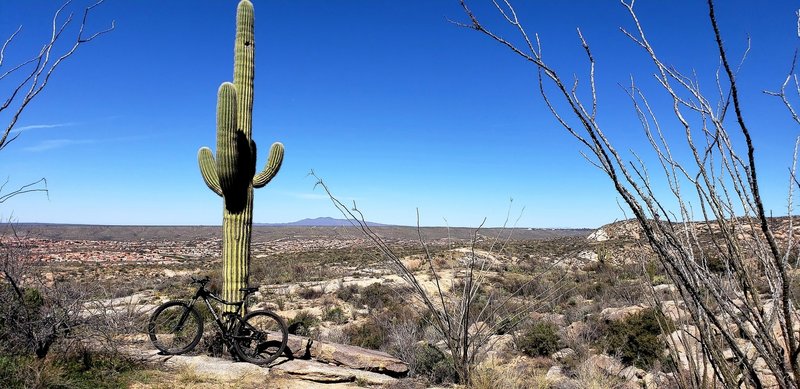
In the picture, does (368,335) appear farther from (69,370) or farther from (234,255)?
(69,370)

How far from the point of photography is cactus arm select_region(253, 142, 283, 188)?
761cm

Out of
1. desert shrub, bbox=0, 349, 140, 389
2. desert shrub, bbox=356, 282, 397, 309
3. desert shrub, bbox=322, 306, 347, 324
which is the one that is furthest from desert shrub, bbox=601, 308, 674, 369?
desert shrub, bbox=0, 349, 140, 389

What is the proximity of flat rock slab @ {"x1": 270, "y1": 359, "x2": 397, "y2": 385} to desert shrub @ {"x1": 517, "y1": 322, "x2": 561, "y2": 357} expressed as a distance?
159 inches

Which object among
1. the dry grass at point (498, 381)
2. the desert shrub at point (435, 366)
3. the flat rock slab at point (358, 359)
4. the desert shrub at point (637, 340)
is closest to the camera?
the dry grass at point (498, 381)

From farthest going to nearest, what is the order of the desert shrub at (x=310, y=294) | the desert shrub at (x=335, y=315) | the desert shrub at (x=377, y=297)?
1. the desert shrub at (x=310, y=294)
2. the desert shrub at (x=377, y=297)
3. the desert shrub at (x=335, y=315)

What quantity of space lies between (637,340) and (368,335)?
5534mm

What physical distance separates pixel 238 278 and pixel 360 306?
7914 mm

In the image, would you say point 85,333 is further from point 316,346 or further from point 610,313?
point 610,313

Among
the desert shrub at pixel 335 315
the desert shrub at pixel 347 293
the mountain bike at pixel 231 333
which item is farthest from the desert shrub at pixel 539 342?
the desert shrub at pixel 347 293

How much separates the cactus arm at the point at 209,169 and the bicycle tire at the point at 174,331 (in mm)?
1883

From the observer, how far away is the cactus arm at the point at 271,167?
761 centimetres

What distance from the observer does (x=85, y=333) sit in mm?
5527

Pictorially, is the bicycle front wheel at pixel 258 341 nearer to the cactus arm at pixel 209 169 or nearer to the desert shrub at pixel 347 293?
the cactus arm at pixel 209 169

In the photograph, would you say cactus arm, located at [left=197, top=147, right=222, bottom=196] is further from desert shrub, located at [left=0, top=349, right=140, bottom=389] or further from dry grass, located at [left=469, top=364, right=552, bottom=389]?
dry grass, located at [left=469, top=364, right=552, bottom=389]
